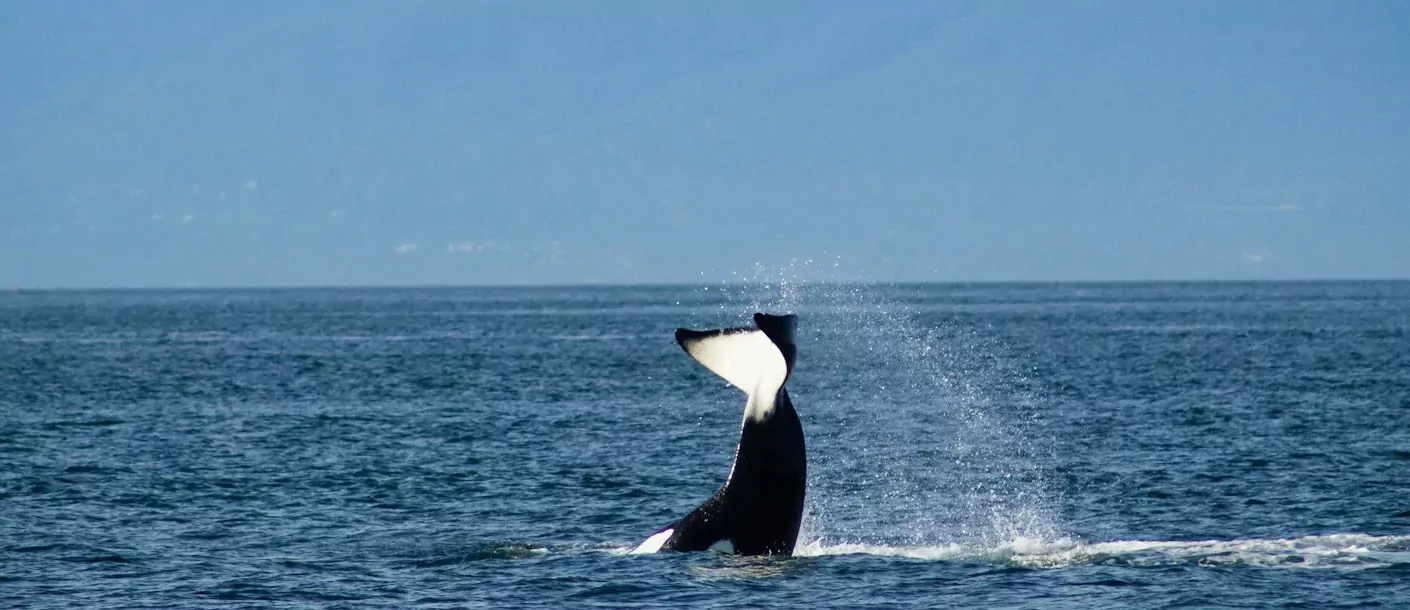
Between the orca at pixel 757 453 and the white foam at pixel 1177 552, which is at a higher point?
the orca at pixel 757 453

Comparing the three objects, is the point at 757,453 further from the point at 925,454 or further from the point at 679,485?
the point at 925,454

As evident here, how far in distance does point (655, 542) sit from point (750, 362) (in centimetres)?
376

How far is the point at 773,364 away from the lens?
55.7ft

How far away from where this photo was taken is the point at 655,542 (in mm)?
20062

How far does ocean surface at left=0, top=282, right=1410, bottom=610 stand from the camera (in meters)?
18.9

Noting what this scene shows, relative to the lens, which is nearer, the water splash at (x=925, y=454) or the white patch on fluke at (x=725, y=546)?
the white patch on fluke at (x=725, y=546)

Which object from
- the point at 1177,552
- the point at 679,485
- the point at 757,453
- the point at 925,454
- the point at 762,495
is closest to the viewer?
the point at 757,453

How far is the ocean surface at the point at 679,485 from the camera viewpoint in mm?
18922

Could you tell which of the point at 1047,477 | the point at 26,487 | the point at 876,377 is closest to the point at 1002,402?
the point at 876,377

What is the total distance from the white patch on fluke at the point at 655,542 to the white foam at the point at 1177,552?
1.49 meters

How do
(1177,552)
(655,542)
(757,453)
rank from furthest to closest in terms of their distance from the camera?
(1177,552), (655,542), (757,453)

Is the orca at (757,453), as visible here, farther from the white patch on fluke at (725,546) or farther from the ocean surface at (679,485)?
the ocean surface at (679,485)

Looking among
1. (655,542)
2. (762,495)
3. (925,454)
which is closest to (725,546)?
(762,495)

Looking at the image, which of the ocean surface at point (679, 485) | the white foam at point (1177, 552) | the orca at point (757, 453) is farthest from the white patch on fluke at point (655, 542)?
the white foam at point (1177, 552)
